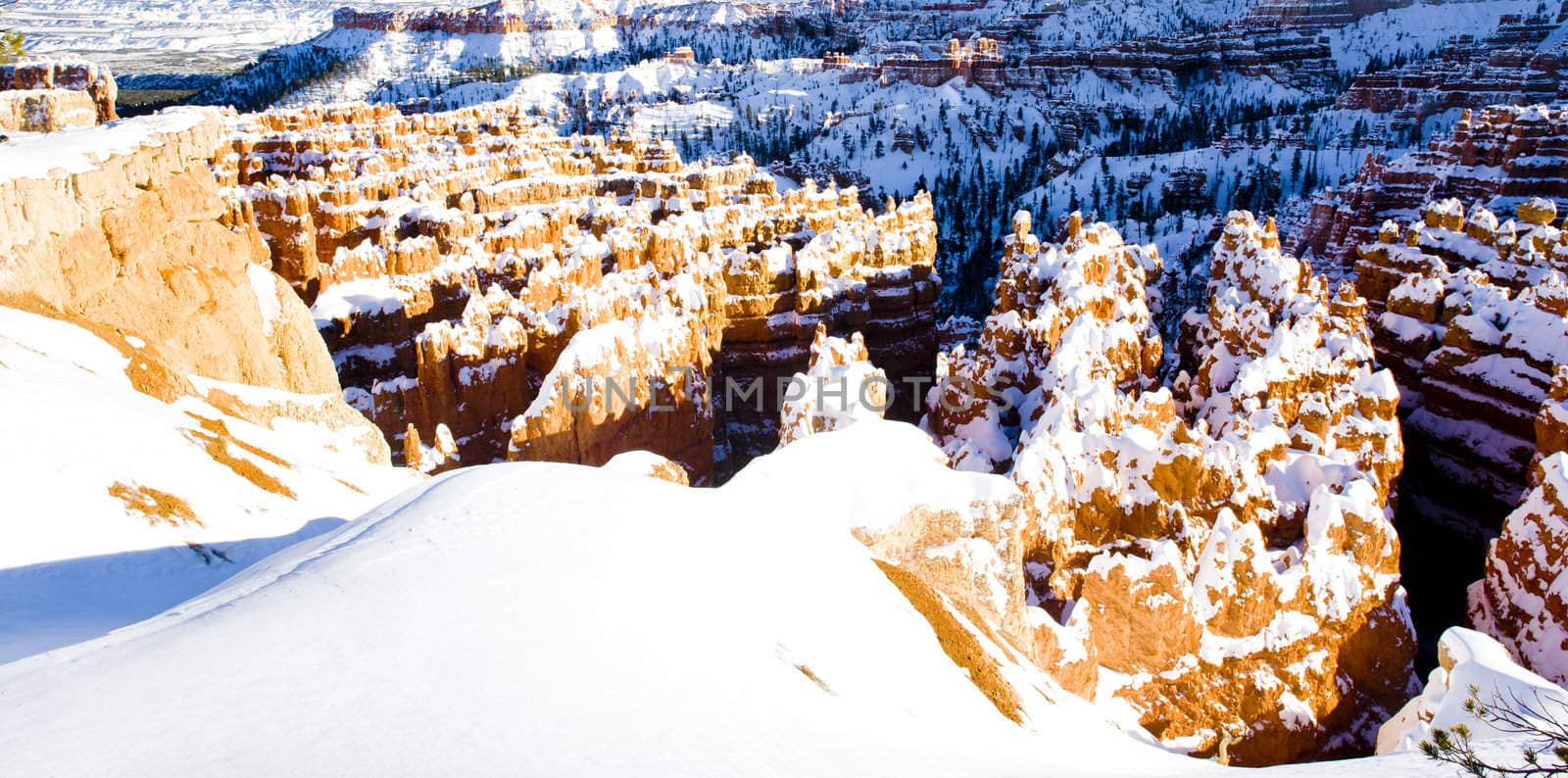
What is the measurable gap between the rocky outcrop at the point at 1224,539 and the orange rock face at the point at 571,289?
6109mm

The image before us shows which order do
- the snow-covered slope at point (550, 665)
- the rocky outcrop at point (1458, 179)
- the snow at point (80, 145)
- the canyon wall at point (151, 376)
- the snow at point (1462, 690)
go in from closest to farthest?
the snow-covered slope at point (550, 665) → the snow at point (1462, 690) → the canyon wall at point (151, 376) → the snow at point (80, 145) → the rocky outcrop at point (1458, 179)

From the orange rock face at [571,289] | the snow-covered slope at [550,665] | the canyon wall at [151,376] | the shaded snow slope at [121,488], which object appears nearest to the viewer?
the snow-covered slope at [550,665]

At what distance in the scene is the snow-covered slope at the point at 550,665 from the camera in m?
4.45

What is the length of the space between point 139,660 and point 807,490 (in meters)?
5.44

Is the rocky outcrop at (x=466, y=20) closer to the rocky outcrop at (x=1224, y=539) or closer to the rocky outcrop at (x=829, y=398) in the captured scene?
the rocky outcrop at (x=829, y=398)

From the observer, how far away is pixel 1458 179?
32438 mm

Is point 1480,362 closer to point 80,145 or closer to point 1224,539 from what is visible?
point 1224,539

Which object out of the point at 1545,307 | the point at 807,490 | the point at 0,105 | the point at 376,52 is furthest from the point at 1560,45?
Answer: the point at 376,52

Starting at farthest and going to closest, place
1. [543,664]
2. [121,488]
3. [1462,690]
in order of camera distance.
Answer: [121,488], [1462,690], [543,664]

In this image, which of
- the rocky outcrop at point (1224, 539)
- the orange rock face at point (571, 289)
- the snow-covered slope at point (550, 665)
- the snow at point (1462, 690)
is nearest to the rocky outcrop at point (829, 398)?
the rocky outcrop at point (1224, 539)

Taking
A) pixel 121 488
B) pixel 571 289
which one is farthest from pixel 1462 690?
pixel 571 289

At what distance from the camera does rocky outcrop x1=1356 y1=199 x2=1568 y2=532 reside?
16.0 m

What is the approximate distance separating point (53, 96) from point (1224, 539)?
21030mm

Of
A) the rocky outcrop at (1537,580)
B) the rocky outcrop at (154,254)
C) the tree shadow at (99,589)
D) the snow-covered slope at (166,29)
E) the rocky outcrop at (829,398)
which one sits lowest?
the rocky outcrop at (1537,580)
